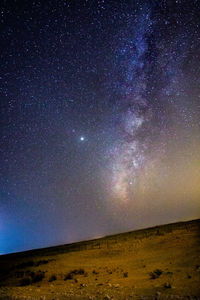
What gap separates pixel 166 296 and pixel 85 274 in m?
8.50

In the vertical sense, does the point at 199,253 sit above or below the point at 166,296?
above

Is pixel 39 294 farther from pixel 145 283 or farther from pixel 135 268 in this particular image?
pixel 135 268

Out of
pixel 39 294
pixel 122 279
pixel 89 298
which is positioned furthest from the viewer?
pixel 122 279

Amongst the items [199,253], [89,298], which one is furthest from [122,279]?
[199,253]

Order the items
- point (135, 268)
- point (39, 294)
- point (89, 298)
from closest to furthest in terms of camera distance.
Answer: point (89, 298) → point (39, 294) → point (135, 268)

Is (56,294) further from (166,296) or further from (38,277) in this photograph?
(38,277)

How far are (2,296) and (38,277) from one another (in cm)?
521

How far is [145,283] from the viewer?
10523 millimetres

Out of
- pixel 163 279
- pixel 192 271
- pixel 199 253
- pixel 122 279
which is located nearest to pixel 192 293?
pixel 163 279

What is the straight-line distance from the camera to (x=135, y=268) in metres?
14.7

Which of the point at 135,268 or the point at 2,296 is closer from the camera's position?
the point at 2,296

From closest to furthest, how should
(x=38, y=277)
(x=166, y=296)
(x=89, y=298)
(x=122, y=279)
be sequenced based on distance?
(x=166, y=296) < (x=89, y=298) < (x=122, y=279) < (x=38, y=277)

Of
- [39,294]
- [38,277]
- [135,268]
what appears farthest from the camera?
[38,277]

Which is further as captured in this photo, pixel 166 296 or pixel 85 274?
pixel 85 274
